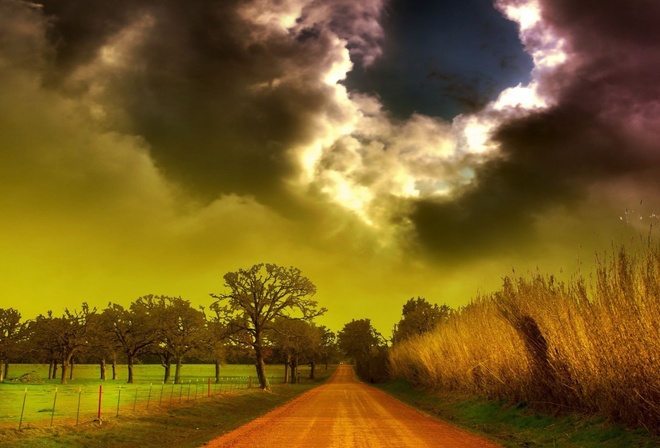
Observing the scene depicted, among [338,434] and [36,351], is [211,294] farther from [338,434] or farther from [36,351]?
[36,351]

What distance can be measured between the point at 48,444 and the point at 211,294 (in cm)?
3651

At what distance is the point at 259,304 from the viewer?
172ft

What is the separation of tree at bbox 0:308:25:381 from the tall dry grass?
7245 cm

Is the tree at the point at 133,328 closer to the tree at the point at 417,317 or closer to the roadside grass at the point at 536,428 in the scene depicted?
the tree at the point at 417,317

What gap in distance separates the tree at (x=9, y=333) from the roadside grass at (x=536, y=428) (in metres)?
71.2

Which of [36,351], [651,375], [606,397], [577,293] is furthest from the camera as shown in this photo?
[36,351]

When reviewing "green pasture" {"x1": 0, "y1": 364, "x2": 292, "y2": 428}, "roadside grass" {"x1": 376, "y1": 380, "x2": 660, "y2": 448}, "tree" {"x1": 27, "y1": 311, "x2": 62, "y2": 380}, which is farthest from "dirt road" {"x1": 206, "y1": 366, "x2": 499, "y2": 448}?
"tree" {"x1": 27, "y1": 311, "x2": 62, "y2": 380}

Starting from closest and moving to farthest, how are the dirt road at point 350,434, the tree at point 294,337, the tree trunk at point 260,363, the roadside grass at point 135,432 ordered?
1. the dirt road at point 350,434
2. the roadside grass at point 135,432
3. the tree trunk at point 260,363
4. the tree at point 294,337

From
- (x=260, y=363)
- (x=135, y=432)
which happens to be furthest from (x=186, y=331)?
(x=135, y=432)

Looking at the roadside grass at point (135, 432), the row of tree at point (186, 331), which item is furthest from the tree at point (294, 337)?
the roadside grass at point (135, 432)

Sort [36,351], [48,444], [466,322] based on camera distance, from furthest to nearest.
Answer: [36,351] < [466,322] < [48,444]

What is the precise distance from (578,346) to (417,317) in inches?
3122

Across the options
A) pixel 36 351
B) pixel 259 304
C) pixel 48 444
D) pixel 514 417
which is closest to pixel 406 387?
pixel 259 304

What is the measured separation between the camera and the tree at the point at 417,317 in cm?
8473
